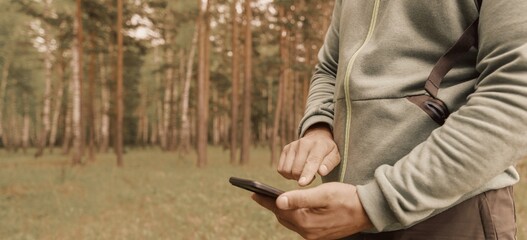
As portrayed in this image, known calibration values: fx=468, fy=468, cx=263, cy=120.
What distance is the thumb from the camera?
1.07 m

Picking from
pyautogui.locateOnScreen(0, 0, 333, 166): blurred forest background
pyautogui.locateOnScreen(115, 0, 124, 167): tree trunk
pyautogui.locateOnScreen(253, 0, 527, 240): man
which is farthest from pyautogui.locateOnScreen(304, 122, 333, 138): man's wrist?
pyautogui.locateOnScreen(115, 0, 124, 167): tree trunk

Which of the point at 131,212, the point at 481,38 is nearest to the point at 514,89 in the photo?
the point at 481,38

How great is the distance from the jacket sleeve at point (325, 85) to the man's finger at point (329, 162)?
0.19 m

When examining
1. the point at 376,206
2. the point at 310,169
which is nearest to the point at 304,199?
the point at 376,206

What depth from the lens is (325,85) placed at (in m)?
1.84

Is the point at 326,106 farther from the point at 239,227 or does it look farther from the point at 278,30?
the point at 278,30

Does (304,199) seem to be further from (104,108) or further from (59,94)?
(59,94)

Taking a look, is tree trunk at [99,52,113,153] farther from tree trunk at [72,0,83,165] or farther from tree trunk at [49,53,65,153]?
tree trunk at [72,0,83,165]

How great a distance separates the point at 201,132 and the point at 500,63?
843 inches

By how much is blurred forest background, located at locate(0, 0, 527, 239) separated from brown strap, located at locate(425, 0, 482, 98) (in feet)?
22.2

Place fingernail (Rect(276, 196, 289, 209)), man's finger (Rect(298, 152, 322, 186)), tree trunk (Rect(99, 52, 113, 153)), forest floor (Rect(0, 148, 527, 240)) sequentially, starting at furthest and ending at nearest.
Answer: tree trunk (Rect(99, 52, 113, 153)) → forest floor (Rect(0, 148, 527, 240)) → man's finger (Rect(298, 152, 322, 186)) → fingernail (Rect(276, 196, 289, 209))

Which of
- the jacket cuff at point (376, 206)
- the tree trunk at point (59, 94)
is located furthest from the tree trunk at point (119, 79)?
the jacket cuff at point (376, 206)

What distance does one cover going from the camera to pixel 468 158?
39.7 inches

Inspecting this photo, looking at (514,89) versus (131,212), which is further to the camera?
(131,212)
